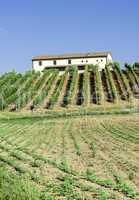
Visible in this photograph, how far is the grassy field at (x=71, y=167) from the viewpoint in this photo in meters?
10.1

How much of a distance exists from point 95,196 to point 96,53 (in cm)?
8630

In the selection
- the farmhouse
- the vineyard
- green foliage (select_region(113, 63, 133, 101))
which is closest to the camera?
the vineyard

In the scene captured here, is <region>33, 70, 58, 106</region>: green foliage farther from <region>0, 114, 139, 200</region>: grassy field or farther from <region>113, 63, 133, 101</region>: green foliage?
<region>0, 114, 139, 200</region>: grassy field

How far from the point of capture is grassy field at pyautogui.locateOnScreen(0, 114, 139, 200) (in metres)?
10.1

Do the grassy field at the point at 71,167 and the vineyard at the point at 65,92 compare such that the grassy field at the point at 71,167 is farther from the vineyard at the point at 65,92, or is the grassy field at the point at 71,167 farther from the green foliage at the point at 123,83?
the green foliage at the point at 123,83

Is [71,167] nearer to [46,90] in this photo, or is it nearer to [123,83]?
[46,90]

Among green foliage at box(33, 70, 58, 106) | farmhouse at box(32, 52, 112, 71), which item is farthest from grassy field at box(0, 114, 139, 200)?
farmhouse at box(32, 52, 112, 71)

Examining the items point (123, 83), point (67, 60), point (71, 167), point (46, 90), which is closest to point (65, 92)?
point (46, 90)

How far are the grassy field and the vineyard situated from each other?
27620 mm

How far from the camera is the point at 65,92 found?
58.7 metres

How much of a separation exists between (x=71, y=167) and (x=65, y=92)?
4492 cm

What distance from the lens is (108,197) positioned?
33.1 feet

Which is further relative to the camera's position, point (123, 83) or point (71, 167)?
point (123, 83)

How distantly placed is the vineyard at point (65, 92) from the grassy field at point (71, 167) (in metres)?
27.6
